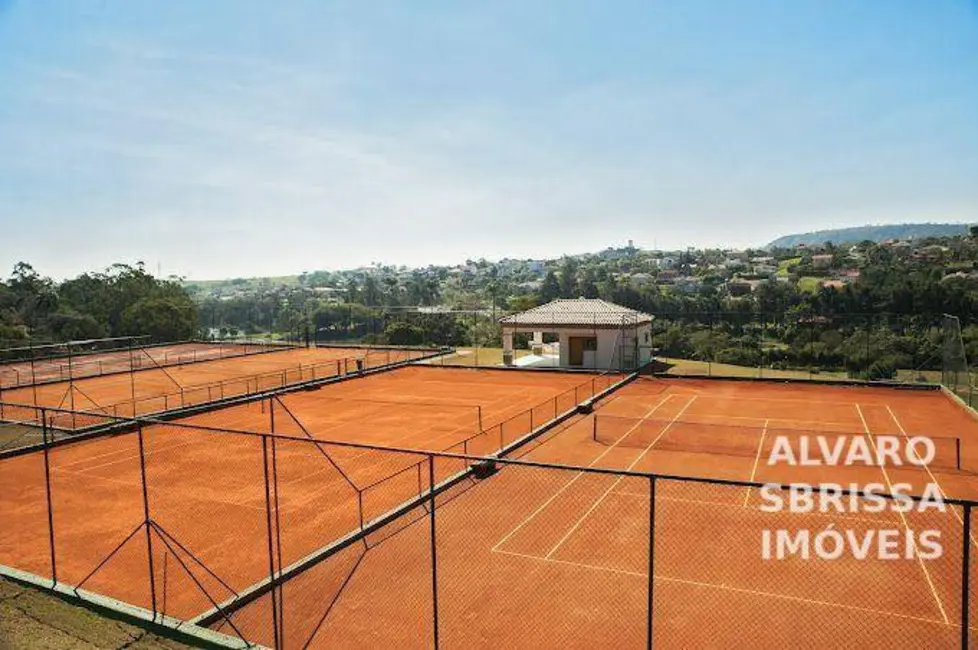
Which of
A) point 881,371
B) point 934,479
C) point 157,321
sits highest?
point 157,321

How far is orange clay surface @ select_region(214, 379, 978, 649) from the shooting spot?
34.6 feet

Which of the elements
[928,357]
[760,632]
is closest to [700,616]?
[760,632]

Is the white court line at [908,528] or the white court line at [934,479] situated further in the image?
the white court line at [934,479]

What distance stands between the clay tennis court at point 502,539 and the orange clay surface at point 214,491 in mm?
81

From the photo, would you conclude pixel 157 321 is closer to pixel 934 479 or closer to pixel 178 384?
pixel 178 384

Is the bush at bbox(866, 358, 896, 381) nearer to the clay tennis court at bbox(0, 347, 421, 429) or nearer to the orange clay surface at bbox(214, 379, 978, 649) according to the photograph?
the orange clay surface at bbox(214, 379, 978, 649)

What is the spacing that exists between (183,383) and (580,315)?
25.5m

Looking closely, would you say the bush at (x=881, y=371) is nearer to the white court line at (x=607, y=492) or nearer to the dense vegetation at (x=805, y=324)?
the dense vegetation at (x=805, y=324)

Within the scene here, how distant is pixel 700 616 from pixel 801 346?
48337mm

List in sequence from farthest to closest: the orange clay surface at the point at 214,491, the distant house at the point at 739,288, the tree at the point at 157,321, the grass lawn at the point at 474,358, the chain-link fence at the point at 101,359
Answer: the distant house at the point at 739,288 → the tree at the point at 157,321 → the grass lawn at the point at 474,358 → the chain-link fence at the point at 101,359 → the orange clay surface at the point at 214,491

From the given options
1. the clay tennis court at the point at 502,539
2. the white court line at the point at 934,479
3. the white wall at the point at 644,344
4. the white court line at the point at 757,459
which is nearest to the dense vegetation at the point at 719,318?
the white wall at the point at 644,344

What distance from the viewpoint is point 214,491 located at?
19.0m

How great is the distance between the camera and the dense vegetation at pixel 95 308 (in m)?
77.6

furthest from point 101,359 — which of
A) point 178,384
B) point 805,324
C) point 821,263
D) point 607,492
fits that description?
point 821,263
